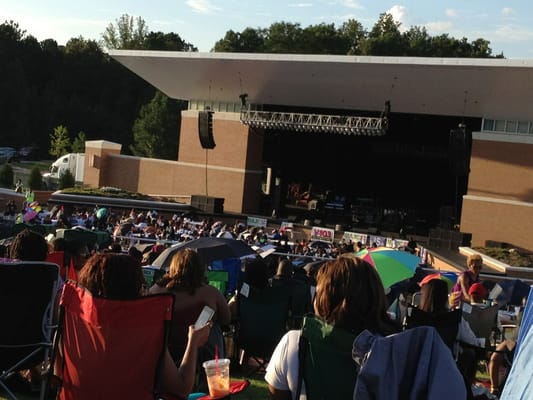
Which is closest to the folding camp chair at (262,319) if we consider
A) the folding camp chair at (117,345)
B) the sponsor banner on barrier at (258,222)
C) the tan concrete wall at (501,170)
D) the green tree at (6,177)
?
the folding camp chair at (117,345)

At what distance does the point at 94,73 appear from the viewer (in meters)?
72.4

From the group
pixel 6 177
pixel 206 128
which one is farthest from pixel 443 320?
pixel 6 177

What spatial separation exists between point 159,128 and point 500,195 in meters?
31.6

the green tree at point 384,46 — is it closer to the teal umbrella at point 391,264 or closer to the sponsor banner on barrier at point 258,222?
the sponsor banner on barrier at point 258,222

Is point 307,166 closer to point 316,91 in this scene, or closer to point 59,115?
point 316,91

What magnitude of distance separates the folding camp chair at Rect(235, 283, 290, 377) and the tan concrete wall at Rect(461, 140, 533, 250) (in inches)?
957

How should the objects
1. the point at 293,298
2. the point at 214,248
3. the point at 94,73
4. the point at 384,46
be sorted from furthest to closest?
the point at 94,73 < the point at 384,46 < the point at 214,248 < the point at 293,298

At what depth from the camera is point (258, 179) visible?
119 feet

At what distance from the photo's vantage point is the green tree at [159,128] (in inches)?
2168

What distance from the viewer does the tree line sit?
65688mm

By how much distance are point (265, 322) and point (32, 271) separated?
2.53 m

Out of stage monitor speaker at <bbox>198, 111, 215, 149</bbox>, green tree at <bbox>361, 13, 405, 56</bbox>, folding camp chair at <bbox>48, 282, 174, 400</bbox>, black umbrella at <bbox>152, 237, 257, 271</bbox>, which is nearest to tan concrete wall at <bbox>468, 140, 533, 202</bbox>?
stage monitor speaker at <bbox>198, 111, 215, 149</bbox>

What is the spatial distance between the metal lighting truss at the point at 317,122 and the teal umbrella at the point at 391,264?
19.6 metres

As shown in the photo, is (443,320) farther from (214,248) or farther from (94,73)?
(94,73)
